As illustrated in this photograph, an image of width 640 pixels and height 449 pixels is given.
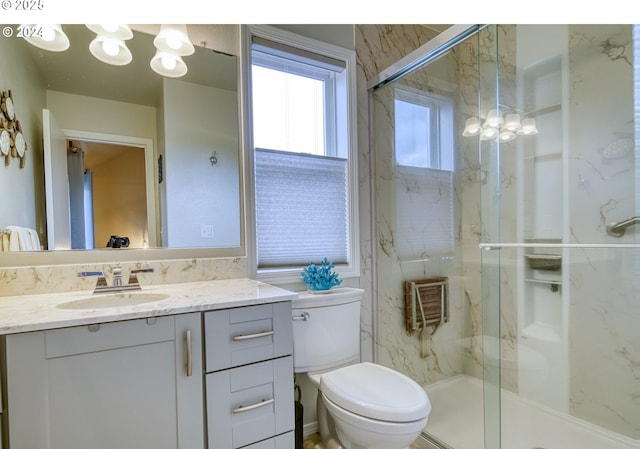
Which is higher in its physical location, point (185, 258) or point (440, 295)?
point (185, 258)

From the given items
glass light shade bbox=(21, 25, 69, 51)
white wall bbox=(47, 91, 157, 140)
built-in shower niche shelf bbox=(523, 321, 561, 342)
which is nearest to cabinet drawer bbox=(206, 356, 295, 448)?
white wall bbox=(47, 91, 157, 140)

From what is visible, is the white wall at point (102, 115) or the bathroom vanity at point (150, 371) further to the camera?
the white wall at point (102, 115)

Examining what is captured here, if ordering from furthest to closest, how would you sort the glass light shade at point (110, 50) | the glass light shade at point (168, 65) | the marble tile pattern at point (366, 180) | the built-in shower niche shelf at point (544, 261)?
the marble tile pattern at point (366, 180) → the built-in shower niche shelf at point (544, 261) → the glass light shade at point (168, 65) → the glass light shade at point (110, 50)

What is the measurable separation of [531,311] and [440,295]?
20.2 inches

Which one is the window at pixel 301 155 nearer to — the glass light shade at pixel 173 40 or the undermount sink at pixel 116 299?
the glass light shade at pixel 173 40

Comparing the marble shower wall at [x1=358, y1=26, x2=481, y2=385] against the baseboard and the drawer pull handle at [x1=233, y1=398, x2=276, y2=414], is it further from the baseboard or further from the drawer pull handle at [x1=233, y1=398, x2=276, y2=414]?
the drawer pull handle at [x1=233, y1=398, x2=276, y2=414]

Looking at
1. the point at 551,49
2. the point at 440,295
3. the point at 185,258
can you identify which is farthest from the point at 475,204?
the point at 185,258

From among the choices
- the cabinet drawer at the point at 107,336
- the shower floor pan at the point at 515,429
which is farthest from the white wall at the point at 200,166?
the shower floor pan at the point at 515,429

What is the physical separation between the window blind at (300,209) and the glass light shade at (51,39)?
2.91 ft

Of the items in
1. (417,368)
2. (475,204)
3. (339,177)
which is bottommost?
(417,368)

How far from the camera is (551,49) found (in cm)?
182

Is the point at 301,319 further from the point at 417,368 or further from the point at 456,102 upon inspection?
the point at 456,102

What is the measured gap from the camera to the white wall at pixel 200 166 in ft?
4.78
